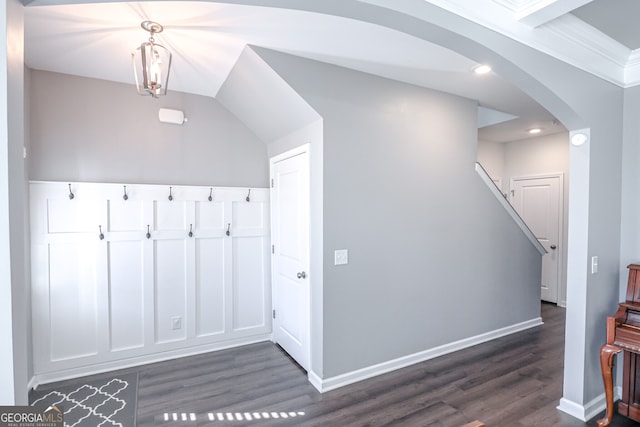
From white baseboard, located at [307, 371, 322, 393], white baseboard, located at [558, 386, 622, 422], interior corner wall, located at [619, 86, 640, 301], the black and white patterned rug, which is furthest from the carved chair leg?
the black and white patterned rug

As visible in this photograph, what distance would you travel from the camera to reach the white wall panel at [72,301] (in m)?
2.84

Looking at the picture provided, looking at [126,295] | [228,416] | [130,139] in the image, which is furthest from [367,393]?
[130,139]

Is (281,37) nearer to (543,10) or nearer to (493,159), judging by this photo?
(543,10)

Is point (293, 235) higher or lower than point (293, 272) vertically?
higher

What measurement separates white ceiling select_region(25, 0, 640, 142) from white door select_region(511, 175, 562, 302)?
2.84 meters

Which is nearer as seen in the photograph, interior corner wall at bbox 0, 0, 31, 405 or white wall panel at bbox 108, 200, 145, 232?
interior corner wall at bbox 0, 0, 31, 405

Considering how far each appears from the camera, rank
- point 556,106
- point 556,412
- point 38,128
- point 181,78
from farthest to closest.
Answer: point 181,78, point 38,128, point 556,412, point 556,106

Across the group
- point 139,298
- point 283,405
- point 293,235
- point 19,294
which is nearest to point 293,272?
point 293,235

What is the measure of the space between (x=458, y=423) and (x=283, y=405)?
1.25 metres

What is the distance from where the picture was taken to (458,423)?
89.6 inches

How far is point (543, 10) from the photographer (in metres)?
1.78

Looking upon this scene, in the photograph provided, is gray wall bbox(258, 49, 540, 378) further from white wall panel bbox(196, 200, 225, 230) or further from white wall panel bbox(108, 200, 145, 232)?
white wall panel bbox(108, 200, 145, 232)

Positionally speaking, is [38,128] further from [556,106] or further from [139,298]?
[556,106]

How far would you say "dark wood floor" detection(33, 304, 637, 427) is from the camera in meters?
2.33
